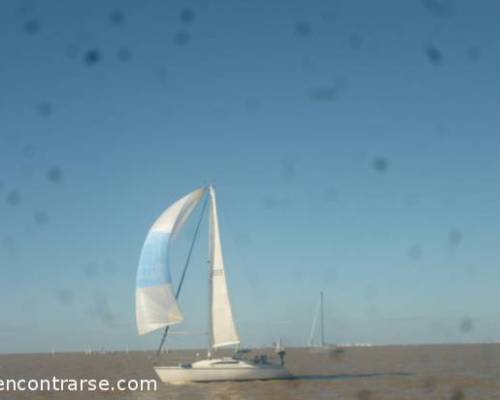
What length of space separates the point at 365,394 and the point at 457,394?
6139 mm

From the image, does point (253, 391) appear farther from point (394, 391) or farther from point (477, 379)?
point (477, 379)

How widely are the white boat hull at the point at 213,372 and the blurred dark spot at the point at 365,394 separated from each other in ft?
23.6

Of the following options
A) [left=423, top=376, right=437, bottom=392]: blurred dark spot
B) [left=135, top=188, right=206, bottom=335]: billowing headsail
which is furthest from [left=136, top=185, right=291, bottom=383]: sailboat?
[left=423, top=376, right=437, bottom=392]: blurred dark spot

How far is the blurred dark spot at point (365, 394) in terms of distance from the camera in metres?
52.2

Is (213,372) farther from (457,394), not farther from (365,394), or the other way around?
(457,394)

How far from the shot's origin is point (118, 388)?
65.4 meters

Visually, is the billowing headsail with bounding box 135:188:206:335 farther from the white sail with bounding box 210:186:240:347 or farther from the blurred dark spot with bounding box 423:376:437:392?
the blurred dark spot with bounding box 423:376:437:392

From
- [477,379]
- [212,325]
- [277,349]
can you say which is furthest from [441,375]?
[212,325]

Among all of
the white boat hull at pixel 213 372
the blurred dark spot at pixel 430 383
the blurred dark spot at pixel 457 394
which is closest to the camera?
the blurred dark spot at pixel 457 394

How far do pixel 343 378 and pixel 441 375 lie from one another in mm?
9789

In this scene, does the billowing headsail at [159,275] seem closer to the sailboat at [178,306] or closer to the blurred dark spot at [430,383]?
the sailboat at [178,306]

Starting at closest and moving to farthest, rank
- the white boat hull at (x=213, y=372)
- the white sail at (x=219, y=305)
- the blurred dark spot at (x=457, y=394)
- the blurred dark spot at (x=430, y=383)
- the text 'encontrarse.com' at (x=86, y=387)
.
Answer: the blurred dark spot at (x=457, y=394), the white boat hull at (x=213, y=372), the blurred dark spot at (x=430, y=383), the white sail at (x=219, y=305), the text 'encontrarse.com' at (x=86, y=387)

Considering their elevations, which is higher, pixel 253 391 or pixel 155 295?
pixel 155 295

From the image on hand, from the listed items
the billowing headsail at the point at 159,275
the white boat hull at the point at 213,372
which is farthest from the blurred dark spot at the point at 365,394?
the billowing headsail at the point at 159,275
